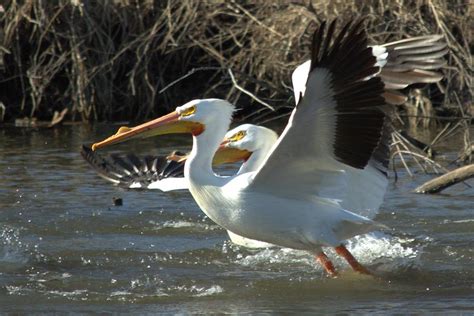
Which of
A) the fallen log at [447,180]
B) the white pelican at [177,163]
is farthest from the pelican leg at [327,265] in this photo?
the fallen log at [447,180]

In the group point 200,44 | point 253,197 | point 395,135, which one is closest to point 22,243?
point 253,197

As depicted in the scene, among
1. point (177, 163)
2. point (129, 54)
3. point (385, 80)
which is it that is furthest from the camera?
point (129, 54)

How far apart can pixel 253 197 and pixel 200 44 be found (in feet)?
23.8

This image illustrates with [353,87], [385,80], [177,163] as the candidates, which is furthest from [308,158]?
[177,163]

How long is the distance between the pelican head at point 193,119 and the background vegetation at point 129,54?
21.0 feet

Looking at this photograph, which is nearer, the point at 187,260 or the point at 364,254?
the point at 187,260

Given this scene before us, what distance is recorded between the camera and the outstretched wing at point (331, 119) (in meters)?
5.60

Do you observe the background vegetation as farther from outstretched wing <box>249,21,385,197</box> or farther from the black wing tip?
the black wing tip

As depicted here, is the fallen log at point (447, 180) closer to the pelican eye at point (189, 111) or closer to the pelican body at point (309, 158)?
the pelican body at point (309, 158)

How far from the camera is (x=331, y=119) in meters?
5.85

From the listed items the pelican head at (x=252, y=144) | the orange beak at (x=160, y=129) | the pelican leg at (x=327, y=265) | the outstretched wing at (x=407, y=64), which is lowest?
the pelican leg at (x=327, y=265)

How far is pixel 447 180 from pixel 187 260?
8.06ft

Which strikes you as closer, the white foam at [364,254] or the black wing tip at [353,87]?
the black wing tip at [353,87]

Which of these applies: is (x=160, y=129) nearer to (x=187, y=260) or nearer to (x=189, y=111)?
(x=189, y=111)
